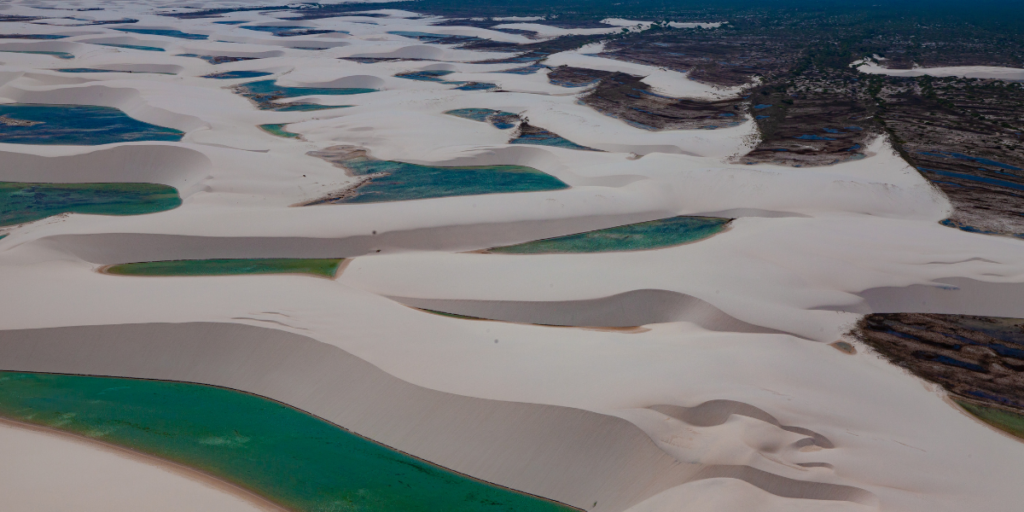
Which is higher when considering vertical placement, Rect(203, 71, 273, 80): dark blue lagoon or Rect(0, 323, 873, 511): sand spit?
Rect(203, 71, 273, 80): dark blue lagoon

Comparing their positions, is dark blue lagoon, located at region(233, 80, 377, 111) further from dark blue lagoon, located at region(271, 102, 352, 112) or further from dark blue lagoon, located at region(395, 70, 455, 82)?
dark blue lagoon, located at region(395, 70, 455, 82)

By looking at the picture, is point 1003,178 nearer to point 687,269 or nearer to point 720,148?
point 720,148

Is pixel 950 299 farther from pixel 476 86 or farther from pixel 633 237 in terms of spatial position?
pixel 476 86

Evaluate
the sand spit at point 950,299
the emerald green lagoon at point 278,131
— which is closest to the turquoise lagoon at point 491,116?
the emerald green lagoon at point 278,131

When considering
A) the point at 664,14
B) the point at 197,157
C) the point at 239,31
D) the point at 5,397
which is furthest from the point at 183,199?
the point at 664,14

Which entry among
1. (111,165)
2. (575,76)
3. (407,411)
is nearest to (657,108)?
(575,76)

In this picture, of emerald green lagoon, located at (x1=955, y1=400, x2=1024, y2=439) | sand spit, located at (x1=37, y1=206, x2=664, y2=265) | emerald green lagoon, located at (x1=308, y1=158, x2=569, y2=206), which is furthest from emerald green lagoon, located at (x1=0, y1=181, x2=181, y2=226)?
emerald green lagoon, located at (x1=955, y1=400, x2=1024, y2=439)
